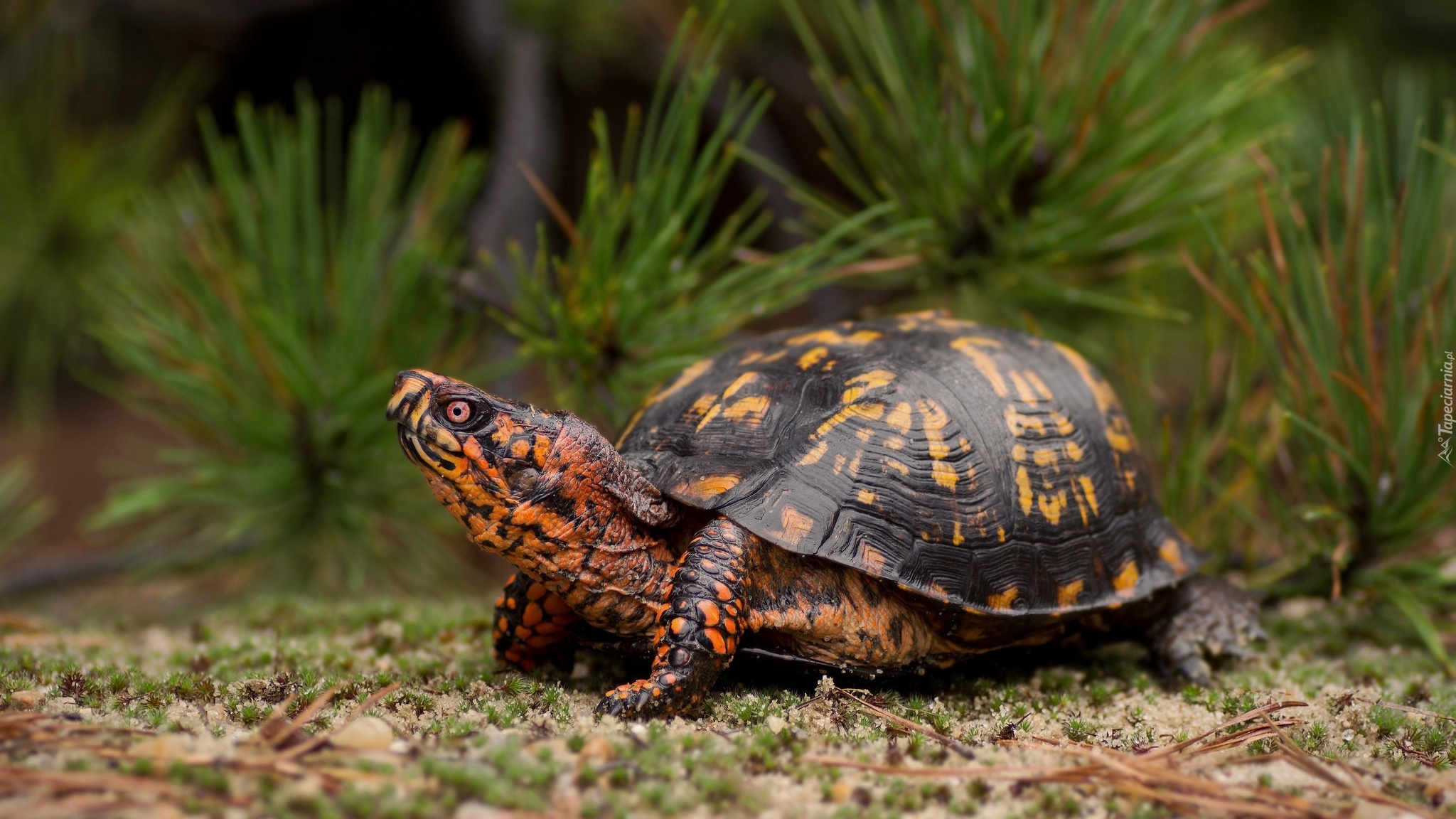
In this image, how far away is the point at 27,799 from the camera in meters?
1.03

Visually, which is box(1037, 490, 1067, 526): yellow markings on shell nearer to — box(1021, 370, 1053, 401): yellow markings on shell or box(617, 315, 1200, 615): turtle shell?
box(617, 315, 1200, 615): turtle shell

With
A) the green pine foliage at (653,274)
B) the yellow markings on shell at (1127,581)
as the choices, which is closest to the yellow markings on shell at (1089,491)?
the yellow markings on shell at (1127,581)

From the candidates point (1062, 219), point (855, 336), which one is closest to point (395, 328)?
point (855, 336)

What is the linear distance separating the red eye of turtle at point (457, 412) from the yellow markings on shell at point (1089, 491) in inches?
39.4

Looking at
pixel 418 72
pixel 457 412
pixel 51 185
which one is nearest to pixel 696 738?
pixel 457 412

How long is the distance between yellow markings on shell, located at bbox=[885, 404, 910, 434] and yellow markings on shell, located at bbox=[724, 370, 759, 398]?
0.76 feet

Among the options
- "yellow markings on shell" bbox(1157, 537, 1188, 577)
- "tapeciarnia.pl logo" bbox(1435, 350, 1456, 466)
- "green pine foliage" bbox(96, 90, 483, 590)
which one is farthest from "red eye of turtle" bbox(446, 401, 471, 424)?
"tapeciarnia.pl logo" bbox(1435, 350, 1456, 466)

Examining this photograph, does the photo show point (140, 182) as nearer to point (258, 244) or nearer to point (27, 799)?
point (258, 244)

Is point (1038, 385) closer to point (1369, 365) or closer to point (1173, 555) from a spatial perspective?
point (1173, 555)

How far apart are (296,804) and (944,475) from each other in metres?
0.99

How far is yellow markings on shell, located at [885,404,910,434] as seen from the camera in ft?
5.26

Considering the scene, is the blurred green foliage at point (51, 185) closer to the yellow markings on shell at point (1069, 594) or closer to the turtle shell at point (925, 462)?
the turtle shell at point (925, 462)

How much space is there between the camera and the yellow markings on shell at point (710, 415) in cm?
165

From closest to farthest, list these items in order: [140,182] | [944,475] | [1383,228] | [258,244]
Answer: [944,475], [1383,228], [258,244], [140,182]
